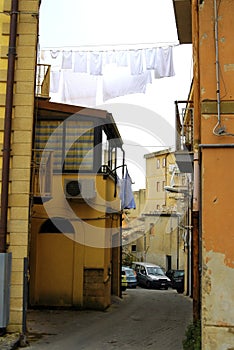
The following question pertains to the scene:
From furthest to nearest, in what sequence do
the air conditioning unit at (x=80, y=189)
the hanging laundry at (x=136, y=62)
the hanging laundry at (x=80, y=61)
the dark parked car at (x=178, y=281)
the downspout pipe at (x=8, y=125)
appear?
the dark parked car at (x=178, y=281)
the air conditioning unit at (x=80, y=189)
the hanging laundry at (x=80, y=61)
the hanging laundry at (x=136, y=62)
the downspout pipe at (x=8, y=125)

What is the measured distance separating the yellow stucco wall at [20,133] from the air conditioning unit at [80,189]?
4.96 metres

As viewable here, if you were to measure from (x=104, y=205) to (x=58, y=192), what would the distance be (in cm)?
156

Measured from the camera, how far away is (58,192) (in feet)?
47.0

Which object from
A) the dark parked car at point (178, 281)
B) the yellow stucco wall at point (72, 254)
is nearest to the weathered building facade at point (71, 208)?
the yellow stucco wall at point (72, 254)

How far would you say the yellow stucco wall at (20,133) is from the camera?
886 cm

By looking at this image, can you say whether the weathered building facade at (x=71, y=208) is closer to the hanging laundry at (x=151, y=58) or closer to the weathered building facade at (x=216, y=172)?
Result: the hanging laundry at (x=151, y=58)

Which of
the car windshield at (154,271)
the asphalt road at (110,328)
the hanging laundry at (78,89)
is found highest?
the hanging laundry at (78,89)

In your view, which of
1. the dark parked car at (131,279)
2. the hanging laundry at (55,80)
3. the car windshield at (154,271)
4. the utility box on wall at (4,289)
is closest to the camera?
the utility box on wall at (4,289)

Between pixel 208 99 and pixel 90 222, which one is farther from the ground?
pixel 208 99

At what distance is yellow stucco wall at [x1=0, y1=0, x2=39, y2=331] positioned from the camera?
8859mm

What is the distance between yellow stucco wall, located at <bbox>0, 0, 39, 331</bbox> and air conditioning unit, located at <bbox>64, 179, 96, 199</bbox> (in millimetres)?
4958

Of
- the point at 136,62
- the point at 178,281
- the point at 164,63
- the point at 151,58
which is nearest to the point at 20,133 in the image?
the point at 136,62

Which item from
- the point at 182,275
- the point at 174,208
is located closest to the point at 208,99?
the point at 182,275

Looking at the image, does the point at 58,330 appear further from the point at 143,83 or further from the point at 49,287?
the point at 143,83
